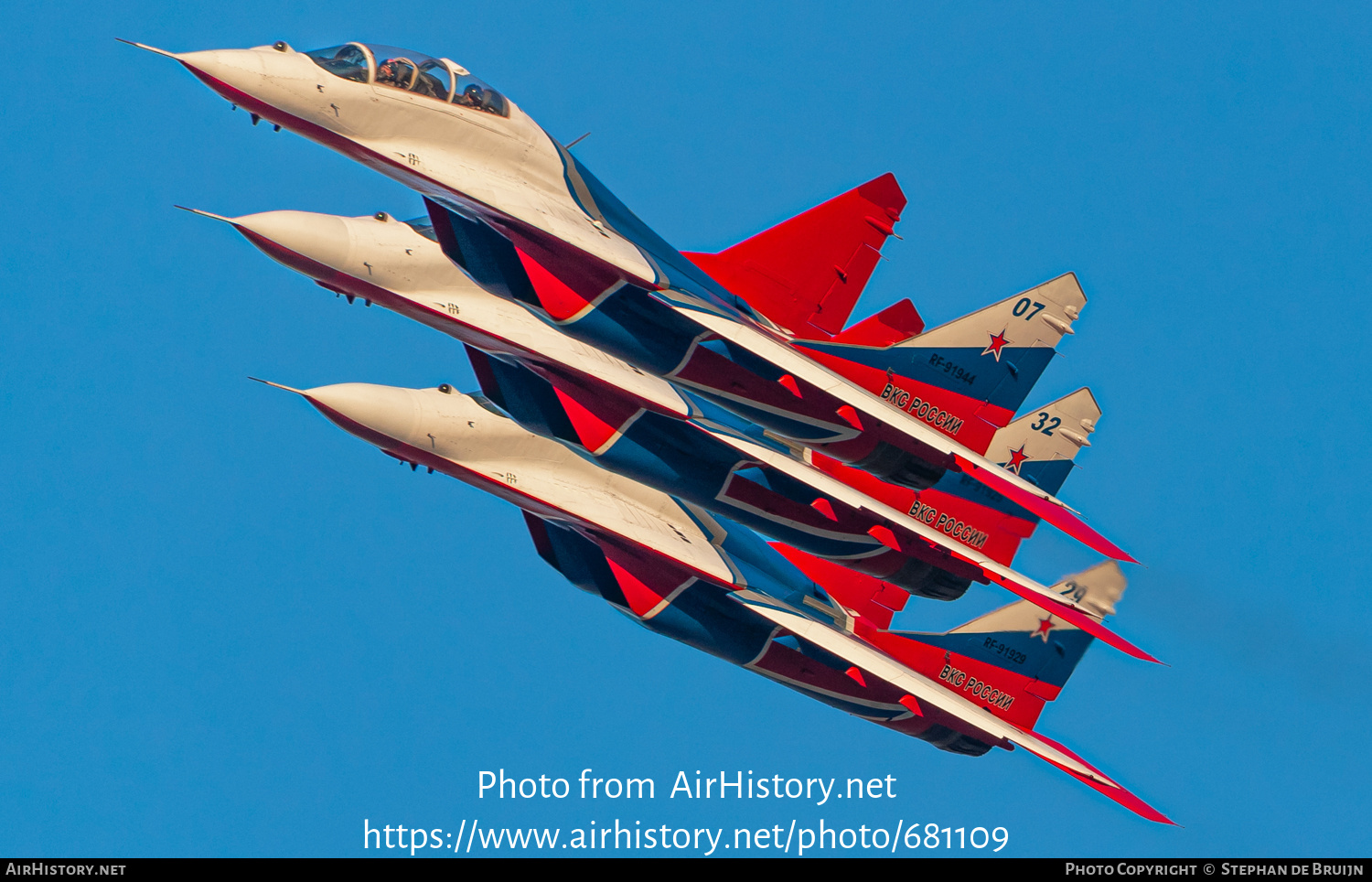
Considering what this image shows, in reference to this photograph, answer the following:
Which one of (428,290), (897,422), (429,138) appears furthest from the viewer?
(897,422)

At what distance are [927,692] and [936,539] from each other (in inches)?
108

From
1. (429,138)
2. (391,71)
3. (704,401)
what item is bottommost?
(704,401)

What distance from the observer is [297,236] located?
26.5 m

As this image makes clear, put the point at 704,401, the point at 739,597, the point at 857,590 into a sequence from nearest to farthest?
the point at 704,401 → the point at 739,597 → the point at 857,590

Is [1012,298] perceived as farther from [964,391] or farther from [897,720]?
[897,720]

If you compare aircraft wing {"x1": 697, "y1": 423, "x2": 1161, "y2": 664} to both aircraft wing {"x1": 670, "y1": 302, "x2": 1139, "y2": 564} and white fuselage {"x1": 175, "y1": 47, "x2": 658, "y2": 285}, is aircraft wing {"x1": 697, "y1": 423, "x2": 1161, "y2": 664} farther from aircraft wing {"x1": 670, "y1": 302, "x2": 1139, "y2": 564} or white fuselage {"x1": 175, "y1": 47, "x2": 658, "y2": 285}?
white fuselage {"x1": 175, "y1": 47, "x2": 658, "y2": 285}

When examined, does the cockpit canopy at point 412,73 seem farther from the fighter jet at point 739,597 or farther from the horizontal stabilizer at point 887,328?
the horizontal stabilizer at point 887,328

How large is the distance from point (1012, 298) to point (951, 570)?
16.3 feet

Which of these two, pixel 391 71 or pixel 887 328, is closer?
pixel 391 71

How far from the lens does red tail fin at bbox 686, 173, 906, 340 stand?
3017 cm

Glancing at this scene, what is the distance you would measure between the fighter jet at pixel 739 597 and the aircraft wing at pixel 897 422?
3629 millimetres

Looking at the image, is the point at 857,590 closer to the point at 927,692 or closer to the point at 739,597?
the point at 927,692

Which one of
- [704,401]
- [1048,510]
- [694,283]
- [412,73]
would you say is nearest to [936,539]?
[1048,510]

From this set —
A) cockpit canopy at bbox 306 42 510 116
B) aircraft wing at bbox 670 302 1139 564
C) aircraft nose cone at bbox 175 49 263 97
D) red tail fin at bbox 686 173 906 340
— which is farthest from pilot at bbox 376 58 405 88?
red tail fin at bbox 686 173 906 340
